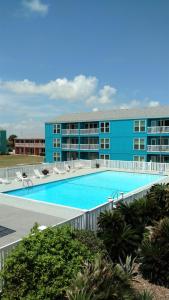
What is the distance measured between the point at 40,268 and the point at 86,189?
1566cm

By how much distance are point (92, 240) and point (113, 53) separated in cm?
1793

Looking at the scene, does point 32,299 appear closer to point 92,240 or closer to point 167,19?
point 92,240

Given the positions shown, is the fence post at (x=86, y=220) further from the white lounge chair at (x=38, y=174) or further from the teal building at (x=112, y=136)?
the teal building at (x=112, y=136)

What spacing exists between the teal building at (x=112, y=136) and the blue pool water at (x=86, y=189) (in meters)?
10.5

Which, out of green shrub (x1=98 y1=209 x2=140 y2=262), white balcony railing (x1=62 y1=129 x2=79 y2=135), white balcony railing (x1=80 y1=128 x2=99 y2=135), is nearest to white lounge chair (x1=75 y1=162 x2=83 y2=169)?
white balcony railing (x1=80 y1=128 x2=99 y2=135)

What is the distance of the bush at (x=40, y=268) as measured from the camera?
5.02 metres

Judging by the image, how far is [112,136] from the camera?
38.4 m

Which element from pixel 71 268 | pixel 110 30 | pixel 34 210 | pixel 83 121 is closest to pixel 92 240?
pixel 71 268

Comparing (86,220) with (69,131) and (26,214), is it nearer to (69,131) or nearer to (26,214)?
(26,214)

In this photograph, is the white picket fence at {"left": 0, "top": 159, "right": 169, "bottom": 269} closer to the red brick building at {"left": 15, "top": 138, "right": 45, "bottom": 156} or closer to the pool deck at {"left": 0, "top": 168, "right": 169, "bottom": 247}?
the pool deck at {"left": 0, "top": 168, "right": 169, "bottom": 247}

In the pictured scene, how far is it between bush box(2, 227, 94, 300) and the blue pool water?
35.1ft

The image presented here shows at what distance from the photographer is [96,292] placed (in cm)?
459

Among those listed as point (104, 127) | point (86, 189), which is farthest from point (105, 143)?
point (86, 189)

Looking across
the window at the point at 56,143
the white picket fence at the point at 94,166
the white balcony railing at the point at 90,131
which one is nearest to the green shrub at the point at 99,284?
the white picket fence at the point at 94,166
